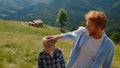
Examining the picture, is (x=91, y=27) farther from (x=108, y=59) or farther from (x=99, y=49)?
(x=108, y=59)

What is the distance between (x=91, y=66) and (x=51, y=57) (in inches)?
49.2

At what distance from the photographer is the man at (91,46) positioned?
7203 millimetres

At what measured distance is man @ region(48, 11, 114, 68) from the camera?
Result: 23.6ft

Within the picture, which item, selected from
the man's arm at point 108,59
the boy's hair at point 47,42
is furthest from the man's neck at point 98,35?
the boy's hair at point 47,42

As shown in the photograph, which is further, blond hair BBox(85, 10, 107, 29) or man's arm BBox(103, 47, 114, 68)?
man's arm BBox(103, 47, 114, 68)

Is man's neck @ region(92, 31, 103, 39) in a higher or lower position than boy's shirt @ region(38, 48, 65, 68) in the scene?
higher

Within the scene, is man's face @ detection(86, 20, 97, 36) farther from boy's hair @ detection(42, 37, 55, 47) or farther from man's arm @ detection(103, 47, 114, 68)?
boy's hair @ detection(42, 37, 55, 47)

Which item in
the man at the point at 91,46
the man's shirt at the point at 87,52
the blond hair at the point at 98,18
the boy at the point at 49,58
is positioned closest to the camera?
the blond hair at the point at 98,18

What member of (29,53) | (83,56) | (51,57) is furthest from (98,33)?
(29,53)

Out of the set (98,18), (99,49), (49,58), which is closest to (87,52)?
(99,49)

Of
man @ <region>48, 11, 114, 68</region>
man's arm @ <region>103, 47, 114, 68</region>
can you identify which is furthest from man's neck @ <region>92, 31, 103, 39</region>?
man's arm @ <region>103, 47, 114, 68</region>

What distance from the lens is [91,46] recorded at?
745 cm

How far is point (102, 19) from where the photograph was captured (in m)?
7.11

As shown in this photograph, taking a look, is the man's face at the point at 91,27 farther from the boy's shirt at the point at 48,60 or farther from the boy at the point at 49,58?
the boy's shirt at the point at 48,60
